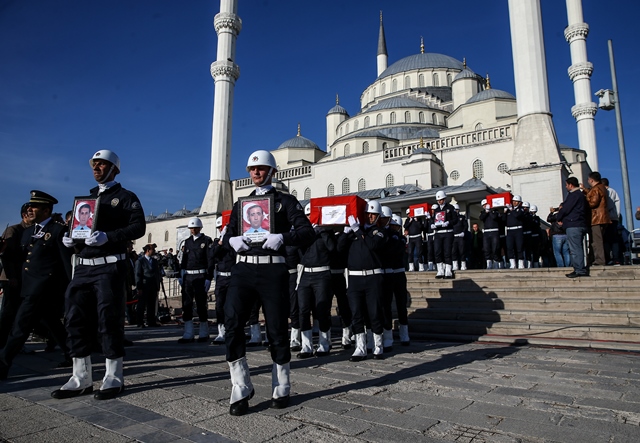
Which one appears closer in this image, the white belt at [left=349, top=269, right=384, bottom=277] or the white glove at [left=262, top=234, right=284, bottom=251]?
the white glove at [left=262, top=234, right=284, bottom=251]

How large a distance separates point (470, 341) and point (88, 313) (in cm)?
623

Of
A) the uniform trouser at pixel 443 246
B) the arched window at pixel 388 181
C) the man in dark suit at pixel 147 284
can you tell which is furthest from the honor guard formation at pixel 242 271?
the arched window at pixel 388 181

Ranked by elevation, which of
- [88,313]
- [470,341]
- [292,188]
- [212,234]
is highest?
[292,188]

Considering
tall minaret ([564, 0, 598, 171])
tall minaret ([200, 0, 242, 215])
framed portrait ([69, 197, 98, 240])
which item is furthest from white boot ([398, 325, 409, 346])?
tall minaret ([564, 0, 598, 171])

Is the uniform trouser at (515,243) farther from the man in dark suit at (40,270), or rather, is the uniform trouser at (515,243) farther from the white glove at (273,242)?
the man in dark suit at (40,270)

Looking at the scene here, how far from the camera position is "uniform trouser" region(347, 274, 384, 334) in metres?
6.43

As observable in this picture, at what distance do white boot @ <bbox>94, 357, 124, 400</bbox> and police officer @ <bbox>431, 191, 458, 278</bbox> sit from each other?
30.3ft

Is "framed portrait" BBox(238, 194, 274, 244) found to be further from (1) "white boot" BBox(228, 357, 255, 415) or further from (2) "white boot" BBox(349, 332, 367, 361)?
(2) "white boot" BBox(349, 332, 367, 361)

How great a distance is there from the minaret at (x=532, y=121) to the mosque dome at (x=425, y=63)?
3198 cm

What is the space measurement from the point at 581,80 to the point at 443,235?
30.2 meters

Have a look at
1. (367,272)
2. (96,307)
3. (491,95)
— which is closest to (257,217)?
(96,307)

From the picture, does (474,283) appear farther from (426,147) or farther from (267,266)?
(426,147)

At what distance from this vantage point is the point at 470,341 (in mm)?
7945

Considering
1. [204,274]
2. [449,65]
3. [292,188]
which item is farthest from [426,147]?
[204,274]
